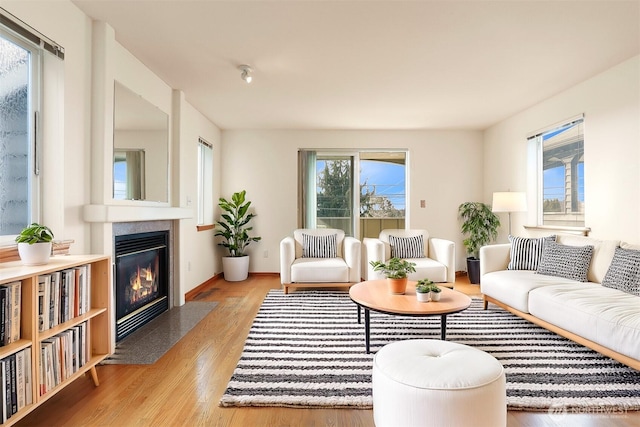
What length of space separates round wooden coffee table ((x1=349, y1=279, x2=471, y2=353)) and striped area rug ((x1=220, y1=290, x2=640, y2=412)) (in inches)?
13.3

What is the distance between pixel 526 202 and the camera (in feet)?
13.2

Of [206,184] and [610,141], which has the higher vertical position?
[610,141]

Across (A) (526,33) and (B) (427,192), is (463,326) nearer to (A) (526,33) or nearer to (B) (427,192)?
(A) (526,33)

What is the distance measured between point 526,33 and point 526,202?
2.35m

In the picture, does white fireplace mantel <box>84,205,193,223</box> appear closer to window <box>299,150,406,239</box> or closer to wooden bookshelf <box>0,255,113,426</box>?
wooden bookshelf <box>0,255,113,426</box>

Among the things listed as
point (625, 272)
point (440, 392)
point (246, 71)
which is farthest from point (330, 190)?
point (440, 392)

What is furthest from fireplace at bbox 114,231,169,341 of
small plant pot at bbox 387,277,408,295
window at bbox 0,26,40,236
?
small plant pot at bbox 387,277,408,295

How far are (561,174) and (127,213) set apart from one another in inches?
175

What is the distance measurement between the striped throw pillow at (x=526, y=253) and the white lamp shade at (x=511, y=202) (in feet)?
2.49

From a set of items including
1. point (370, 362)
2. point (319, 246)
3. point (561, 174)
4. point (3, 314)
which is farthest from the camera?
point (319, 246)

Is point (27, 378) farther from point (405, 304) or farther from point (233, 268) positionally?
point (233, 268)

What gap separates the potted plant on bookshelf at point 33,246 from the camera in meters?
1.54

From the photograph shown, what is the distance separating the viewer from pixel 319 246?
4.39m

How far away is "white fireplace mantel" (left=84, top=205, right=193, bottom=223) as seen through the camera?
219 cm
